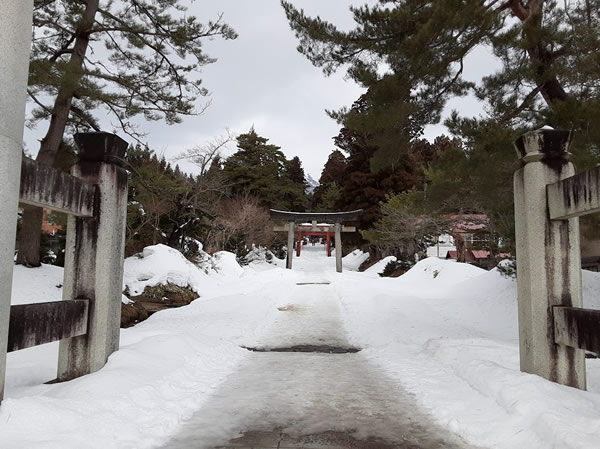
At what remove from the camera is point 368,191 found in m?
29.9

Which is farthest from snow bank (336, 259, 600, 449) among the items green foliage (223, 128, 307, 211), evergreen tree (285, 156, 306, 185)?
evergreen tree (285, 156, 306, 185)

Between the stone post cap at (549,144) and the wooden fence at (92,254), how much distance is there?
4.37 m

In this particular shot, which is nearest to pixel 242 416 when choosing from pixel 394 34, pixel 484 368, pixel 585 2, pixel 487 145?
pixel 484 368

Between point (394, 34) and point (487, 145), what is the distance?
256cm

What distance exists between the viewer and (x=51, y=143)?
11102 mm

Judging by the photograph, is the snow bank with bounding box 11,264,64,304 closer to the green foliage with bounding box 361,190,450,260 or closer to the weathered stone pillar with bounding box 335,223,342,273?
the green foliage with bounding box 361,190,450,260

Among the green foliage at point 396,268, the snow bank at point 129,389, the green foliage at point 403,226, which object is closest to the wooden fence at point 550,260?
the snow bank at point 129,389

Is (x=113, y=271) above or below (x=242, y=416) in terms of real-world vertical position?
above

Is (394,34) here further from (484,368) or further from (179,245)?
(179,245)

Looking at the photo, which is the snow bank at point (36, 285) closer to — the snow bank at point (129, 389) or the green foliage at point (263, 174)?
the snow bank at point (129, 389)

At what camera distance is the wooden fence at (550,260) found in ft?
13.0

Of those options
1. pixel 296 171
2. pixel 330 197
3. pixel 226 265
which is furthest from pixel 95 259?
pixel 296 171

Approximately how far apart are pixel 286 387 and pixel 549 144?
3688 millimetres

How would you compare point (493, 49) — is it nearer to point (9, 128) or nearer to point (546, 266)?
point (546, 266)
